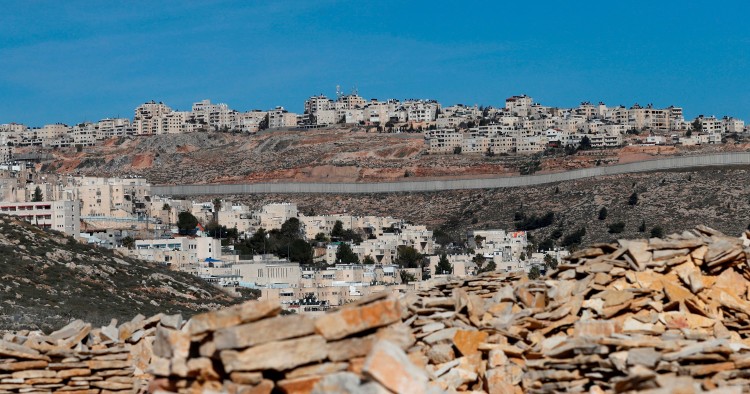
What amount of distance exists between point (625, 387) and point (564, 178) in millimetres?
111065

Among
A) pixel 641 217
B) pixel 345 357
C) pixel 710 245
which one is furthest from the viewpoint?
pixel 641 217

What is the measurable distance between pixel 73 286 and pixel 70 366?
2000cm

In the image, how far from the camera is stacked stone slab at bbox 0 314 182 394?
1070cm

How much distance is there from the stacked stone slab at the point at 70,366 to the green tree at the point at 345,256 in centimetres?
7827

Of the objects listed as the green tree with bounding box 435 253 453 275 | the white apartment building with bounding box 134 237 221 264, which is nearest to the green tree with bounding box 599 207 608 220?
the green tree with bounding box 435 253 453 275

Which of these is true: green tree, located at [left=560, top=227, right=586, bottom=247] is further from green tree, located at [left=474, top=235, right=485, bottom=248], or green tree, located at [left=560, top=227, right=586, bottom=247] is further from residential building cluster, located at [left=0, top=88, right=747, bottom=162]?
residential building cluster, located at [left=0, top=88, right=747, bottom=162]

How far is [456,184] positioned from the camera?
123625 mm

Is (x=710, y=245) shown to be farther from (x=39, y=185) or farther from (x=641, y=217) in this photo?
(x=39, y=185)

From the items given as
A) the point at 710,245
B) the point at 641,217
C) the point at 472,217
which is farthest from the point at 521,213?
the point at 710,245

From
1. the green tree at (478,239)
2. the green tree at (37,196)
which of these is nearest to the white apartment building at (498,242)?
the green tree at (478,239)

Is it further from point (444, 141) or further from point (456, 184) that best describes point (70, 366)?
point (444, 141)

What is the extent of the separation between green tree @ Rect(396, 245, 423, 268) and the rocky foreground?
247ft

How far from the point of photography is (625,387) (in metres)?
7.94

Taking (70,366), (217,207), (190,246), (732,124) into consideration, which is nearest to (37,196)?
(217,207)
